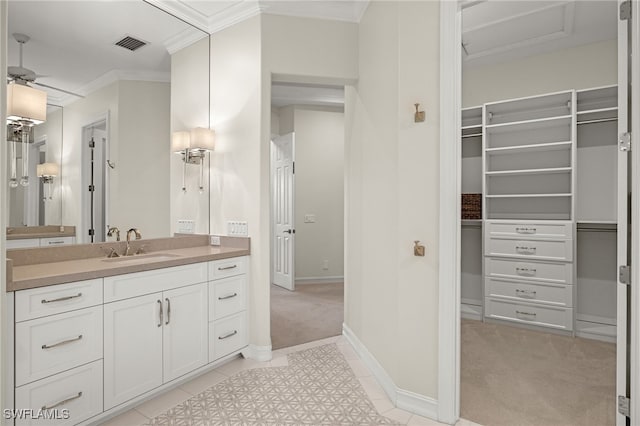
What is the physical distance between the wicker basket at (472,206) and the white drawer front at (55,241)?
3.79 m

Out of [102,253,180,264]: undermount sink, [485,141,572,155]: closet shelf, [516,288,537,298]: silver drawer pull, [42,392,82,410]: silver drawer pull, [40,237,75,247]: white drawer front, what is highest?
[485,141,572,155]: closet shelf

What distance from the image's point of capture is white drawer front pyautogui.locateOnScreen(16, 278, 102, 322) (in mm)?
1634

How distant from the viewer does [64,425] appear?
69.3 inches

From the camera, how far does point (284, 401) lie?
2.28 meters

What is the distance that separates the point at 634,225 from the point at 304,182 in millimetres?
4727

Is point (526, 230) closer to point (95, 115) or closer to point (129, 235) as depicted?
point (129, 235)

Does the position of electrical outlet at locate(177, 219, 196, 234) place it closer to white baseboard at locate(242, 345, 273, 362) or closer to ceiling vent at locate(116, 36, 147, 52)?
white baseboard at locate(242, 345, 273, 362)

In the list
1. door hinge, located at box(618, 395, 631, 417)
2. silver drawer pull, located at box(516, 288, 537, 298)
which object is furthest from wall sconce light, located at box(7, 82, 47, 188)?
silver drawer pull, located at box(516, 288, 537, 298)

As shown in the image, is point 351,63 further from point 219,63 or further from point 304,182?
point 304,182

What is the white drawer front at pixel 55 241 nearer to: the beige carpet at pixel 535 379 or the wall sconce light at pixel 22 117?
the wall sconce light at pixel 22 117

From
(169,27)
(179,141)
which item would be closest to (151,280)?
(179,141)

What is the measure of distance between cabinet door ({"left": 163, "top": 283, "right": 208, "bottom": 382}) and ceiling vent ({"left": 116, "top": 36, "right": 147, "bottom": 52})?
6.11ft

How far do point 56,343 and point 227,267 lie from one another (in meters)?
1.22

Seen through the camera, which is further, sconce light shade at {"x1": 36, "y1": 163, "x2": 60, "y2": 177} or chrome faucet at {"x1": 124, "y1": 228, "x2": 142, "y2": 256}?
chrome faucet at {"x1": 124, "y1": 228, "x2": 142, "y2": 256}
